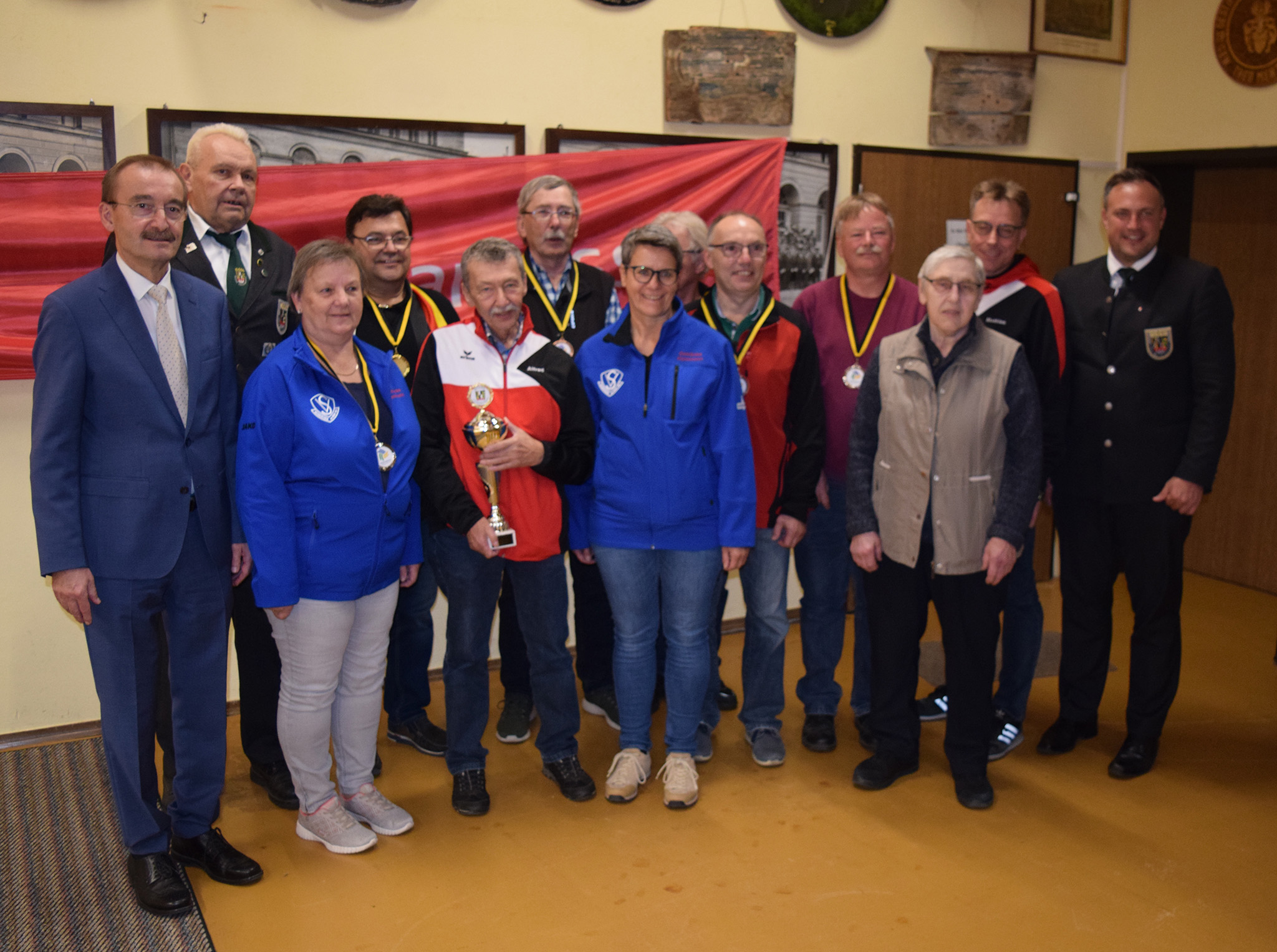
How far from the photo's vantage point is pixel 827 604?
3.55m

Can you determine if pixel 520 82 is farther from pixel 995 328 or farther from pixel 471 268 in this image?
pixel 995 328

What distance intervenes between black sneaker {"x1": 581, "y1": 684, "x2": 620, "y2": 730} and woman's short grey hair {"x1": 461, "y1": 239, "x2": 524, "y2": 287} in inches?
64.1

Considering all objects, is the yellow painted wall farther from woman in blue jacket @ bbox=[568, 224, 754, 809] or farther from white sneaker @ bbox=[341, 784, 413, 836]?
woman in blue jacket @ bbox=[568, 224, 754, 809]

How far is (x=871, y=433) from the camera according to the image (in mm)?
3164

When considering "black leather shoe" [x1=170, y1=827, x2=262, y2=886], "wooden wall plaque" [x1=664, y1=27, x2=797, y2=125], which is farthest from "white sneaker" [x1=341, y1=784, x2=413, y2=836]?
"wooden wall plaque" [x1=664, y1=27, x2=797, y2=125]

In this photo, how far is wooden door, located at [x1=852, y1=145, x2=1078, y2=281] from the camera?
15.9ft

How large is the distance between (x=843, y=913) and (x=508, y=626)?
1547 mm

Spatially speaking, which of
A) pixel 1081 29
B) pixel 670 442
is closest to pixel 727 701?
pixel 670 442

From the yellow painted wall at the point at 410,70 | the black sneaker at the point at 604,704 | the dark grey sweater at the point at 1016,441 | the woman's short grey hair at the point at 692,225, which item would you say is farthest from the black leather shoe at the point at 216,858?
the woman's short grey hair at the point at 692,225

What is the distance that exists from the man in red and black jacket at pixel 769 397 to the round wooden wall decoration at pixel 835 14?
177 centimetres

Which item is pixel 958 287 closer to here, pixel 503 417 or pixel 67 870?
pixel 503 417

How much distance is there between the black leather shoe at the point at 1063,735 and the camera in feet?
11.5

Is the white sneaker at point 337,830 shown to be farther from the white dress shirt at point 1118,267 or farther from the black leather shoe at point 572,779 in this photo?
the white dress shirt at point 1118,267

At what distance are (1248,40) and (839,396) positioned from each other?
9.99 ft
